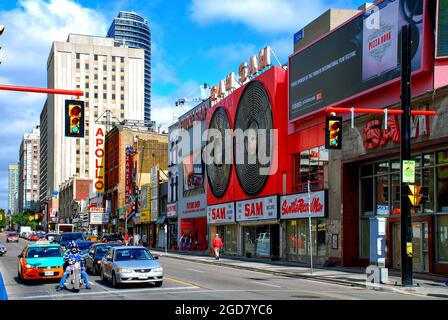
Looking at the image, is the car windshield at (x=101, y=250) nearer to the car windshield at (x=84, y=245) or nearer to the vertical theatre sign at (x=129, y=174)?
the car windshield at (x=84, y=245)

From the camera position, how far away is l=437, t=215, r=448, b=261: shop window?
25.9m

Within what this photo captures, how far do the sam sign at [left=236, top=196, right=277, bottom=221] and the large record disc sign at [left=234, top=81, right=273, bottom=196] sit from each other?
36.0 inches

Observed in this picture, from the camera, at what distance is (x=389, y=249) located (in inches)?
1184

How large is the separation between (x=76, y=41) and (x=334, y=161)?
15637 centimetres

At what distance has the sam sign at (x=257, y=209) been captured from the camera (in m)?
41.9

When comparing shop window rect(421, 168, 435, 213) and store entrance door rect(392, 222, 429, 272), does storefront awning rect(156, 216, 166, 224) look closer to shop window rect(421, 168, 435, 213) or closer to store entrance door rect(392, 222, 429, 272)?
store entrance door rect(392, 222, 429, 272)

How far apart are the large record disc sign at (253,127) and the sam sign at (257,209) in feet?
3.00

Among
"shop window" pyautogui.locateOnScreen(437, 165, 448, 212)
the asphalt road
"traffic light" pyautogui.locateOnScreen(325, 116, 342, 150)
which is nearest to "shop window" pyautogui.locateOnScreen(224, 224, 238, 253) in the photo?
the asphalt road

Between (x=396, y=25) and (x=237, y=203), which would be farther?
(x=237, y=203)

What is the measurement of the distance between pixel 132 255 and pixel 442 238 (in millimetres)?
13746

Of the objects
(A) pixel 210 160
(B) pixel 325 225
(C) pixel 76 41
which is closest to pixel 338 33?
(B) pixel 325 225

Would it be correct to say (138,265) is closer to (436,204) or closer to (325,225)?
(436,204)

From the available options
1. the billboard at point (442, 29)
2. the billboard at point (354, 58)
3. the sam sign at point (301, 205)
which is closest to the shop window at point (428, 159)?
the billboard at point (354, 58)

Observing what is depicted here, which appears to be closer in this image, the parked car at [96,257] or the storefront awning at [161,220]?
the parked car at [96,257]
